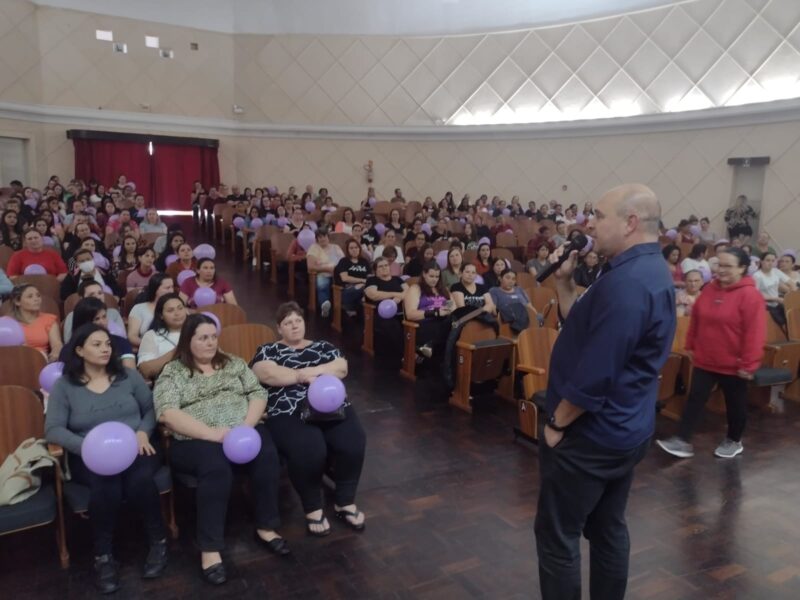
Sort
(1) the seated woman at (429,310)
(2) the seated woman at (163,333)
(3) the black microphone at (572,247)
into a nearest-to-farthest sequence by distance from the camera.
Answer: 1. (3) the black microphone at (572,247)
2. (2) the seated woman at (163,333)
3. (1) the seated woman at (429,310)

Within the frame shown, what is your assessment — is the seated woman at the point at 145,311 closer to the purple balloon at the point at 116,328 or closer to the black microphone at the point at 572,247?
the purple balloon at the point at 116,328

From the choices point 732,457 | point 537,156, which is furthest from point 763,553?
Answer: point 537,156

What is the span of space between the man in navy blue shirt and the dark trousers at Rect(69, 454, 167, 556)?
5.38 ft

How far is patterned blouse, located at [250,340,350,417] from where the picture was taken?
3.14 metres

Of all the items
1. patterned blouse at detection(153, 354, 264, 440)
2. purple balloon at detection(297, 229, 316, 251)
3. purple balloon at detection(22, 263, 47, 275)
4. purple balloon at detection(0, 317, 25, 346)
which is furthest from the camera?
purple balloon at detection(297, 229, 316, 251)

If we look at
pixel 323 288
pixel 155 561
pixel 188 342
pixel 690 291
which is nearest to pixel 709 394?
pixel 690 291

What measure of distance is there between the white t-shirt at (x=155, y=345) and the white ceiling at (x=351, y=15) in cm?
1251

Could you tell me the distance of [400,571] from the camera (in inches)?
104

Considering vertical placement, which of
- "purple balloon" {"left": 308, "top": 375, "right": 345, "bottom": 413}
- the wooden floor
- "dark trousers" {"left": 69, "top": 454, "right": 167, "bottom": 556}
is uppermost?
"purple balloon" {"left": 308, "top": 375, "right": 345, "bottom": 413}

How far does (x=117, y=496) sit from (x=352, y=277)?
425 cm

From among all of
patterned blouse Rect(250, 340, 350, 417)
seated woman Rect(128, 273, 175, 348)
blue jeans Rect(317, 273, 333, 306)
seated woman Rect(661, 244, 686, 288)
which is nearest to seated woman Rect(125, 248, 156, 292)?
seated woman Rect(128, 273, 175, 348)

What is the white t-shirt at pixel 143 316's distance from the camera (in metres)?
4.00

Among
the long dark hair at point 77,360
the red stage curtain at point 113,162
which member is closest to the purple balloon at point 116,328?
the long dark hair at point 77,360

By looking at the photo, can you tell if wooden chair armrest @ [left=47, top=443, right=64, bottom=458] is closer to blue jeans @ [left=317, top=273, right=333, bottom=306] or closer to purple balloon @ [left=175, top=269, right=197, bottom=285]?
purple balloon @ [left=175, top=269, right=197, bottom=285]
